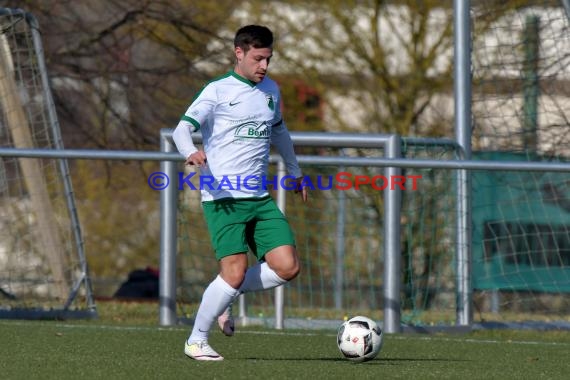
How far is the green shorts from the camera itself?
22.5ft

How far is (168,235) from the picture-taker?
10031 mm

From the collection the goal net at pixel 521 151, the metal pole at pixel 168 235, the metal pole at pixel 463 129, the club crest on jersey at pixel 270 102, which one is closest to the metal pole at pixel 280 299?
the metal pole at pixel 168 235

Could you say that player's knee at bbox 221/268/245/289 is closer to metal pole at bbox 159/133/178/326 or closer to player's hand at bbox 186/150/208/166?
player's hand at bbox 186/150/208/166

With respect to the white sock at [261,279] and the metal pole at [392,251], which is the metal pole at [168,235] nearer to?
the metal pole at [392,251]

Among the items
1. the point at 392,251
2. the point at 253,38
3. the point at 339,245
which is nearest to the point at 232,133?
the point at 253,38

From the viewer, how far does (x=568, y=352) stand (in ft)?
26.7

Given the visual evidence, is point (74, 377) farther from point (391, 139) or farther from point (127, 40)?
point (127, 40)

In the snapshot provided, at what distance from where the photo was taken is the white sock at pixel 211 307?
6.80 metres

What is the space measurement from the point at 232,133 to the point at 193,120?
221mm

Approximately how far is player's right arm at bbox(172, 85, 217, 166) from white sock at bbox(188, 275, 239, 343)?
2.25 feet

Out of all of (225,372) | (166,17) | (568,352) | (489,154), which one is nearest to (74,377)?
(225,372)

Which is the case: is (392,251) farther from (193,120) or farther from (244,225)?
(193,120)

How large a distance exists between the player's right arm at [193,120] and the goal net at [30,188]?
4302 mm

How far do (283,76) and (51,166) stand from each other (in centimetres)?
723
